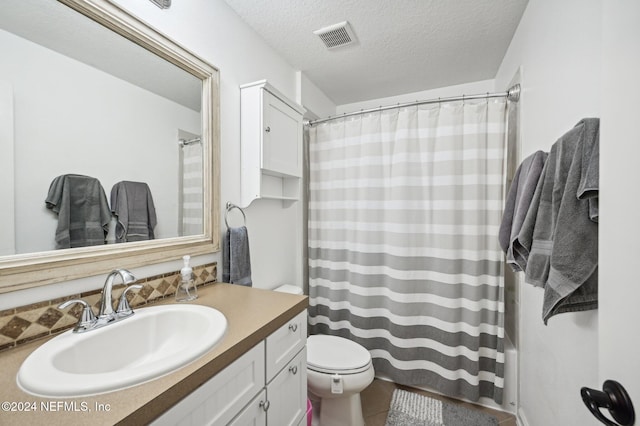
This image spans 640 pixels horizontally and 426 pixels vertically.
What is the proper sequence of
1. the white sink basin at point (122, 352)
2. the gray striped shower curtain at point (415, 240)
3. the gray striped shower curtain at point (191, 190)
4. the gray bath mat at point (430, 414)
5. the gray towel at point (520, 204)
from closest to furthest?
1. the white sink basin at point (122, 352)
2. the gray towel at point (520, 204)
3. the gray striped shower curtain at point (191, 190)
4. the gray bath mat at point (430, 414)
5. the gray striped shower curtain at point (415, 240)

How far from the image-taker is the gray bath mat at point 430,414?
5.23 feet

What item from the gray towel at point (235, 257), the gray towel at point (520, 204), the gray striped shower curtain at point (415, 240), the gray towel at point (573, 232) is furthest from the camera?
the gray striped shower curtain at point (415, 240)

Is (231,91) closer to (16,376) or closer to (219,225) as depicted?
(219,225)

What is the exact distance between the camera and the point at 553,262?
29.2 inches

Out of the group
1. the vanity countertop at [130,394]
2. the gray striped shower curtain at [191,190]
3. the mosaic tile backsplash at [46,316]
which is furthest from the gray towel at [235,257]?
the vanity countertop at [130,394]

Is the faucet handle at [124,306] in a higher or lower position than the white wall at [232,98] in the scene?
lower

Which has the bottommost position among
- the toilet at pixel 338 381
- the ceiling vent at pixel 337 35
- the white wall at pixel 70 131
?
the toilet at pixel 338 381

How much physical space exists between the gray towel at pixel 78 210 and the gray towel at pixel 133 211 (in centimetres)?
4

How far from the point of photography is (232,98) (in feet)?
4.83

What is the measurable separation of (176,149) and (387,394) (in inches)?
80.5

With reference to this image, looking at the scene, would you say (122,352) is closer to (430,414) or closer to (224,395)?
(224,395)

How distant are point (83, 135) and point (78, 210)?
25 centimetres

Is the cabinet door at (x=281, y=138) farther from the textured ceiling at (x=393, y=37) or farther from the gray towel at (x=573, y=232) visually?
the gray towel at (x=573, y=232)

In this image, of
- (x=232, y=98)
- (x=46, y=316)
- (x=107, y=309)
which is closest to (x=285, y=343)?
Result: (x=107, y=309)
